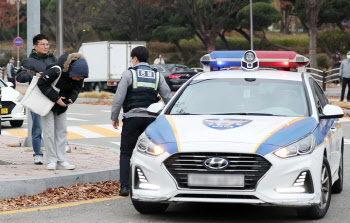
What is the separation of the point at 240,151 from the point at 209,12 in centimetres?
4937

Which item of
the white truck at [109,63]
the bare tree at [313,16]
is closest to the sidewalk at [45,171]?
the white truck at [109,63]

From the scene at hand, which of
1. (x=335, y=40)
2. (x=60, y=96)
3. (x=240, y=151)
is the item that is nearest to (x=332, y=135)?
(x=240, y=151)

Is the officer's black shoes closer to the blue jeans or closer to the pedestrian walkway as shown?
the blue jeans

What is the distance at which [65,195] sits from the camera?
335 inches

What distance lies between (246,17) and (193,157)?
1869 inches

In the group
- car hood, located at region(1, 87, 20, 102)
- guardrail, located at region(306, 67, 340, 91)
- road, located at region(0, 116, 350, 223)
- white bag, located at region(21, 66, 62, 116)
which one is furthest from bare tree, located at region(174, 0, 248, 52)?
road, located at region(0, 116, 350, 223)

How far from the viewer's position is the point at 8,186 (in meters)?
8.16

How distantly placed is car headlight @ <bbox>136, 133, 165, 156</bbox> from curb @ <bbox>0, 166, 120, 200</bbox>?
69.8 inches

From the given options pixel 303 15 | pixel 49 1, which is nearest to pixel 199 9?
pixel 303 15

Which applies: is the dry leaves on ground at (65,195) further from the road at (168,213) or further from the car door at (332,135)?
the car door at (332,135)

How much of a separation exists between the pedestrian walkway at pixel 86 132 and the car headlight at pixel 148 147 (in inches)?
410

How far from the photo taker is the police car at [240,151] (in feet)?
21.7

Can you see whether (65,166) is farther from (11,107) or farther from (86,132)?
(11,107)

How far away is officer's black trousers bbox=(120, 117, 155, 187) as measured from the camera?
27.9 feet
